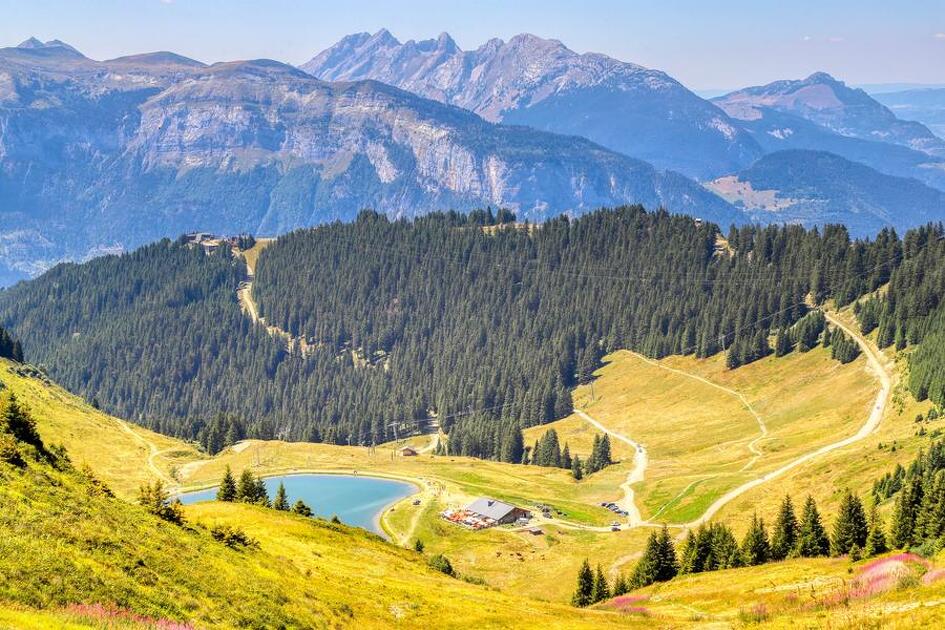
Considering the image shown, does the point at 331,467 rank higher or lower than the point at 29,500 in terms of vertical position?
lower

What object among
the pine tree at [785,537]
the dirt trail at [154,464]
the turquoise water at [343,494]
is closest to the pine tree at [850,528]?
the pine tree at [785,537]

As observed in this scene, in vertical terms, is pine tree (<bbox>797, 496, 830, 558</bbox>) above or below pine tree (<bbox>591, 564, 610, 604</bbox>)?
above

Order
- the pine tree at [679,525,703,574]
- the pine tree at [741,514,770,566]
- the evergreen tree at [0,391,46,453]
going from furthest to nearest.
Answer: the pine tree at [679,525,703,574], the pine tree at [741,514,770,566], the evergreen tree at [0,391,46,453]

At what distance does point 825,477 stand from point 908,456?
44.1 feet

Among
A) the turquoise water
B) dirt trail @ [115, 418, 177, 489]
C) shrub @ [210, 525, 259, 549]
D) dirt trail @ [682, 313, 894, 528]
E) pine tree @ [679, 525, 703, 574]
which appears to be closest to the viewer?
shrub @ [210, 525, 259, 549]

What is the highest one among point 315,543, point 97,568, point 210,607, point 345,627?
point 97,568

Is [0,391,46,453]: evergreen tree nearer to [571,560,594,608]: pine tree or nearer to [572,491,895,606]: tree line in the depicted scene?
[571,560,594,608]: pine tree

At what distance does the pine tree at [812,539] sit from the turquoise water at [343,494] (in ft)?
249

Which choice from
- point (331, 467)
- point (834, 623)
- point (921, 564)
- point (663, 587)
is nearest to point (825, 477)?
point (663, 587)

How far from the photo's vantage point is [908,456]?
393 feet

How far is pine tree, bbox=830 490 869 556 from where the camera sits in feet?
268

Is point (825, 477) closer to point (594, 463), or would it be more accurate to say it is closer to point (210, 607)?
point (594, 463)

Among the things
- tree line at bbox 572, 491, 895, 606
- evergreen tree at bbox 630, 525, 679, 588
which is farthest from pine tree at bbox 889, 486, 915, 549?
evergreen tree at bbox 630, 525, 679, 588

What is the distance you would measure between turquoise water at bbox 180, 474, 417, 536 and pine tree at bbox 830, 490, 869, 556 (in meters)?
80.8
